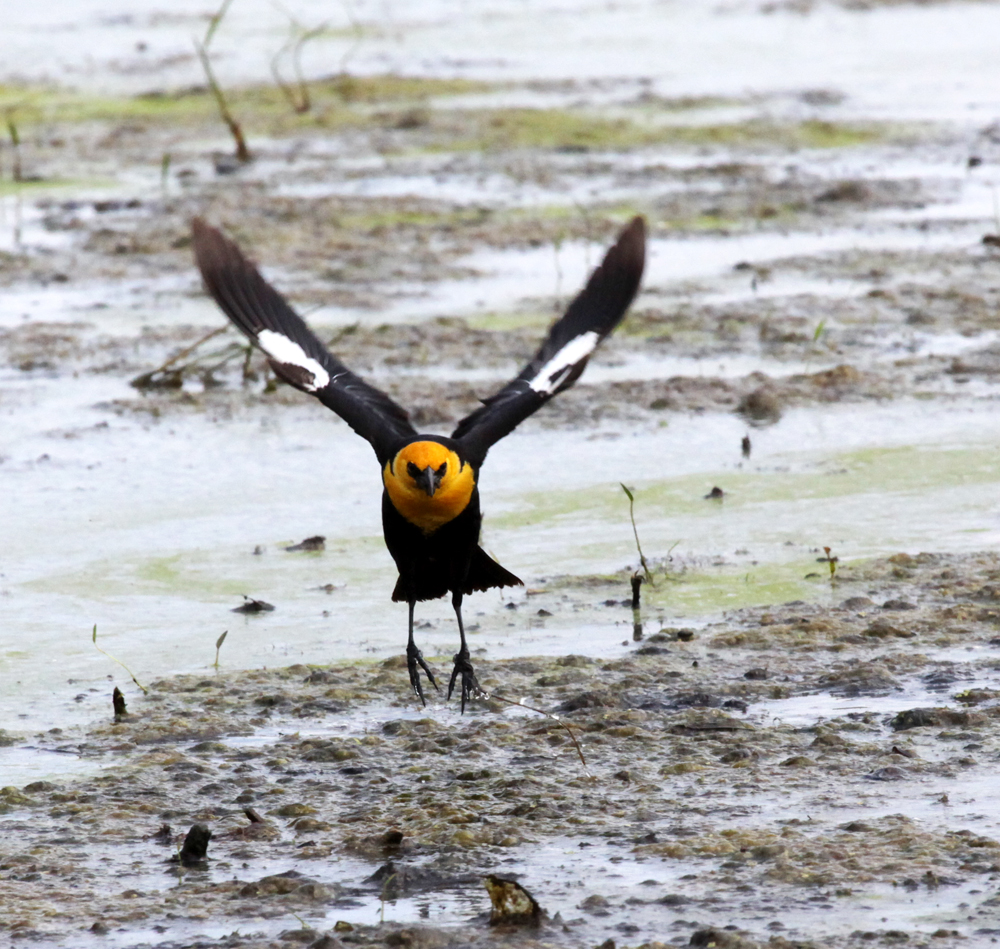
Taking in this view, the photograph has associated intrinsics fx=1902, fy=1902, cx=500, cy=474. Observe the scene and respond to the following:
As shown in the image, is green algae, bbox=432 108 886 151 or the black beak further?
green algae, bbox=432 108 886 151

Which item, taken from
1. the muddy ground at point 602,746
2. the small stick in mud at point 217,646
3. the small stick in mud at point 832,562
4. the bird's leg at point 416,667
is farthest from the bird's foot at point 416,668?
the small stick in mud at point 832,562

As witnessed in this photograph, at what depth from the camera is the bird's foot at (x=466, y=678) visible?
468cm

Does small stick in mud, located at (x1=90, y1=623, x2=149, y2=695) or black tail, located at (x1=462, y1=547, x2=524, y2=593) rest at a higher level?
black tail, located at (x1=462, y1=547, x2=524, y2=593)

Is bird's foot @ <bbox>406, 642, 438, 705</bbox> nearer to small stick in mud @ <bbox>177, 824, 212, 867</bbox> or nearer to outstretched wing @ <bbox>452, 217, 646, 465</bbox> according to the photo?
outstretched wing @ <bbox>452, 217, 646, 465</bbox>

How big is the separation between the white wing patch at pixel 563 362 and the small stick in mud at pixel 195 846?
187 centimetres

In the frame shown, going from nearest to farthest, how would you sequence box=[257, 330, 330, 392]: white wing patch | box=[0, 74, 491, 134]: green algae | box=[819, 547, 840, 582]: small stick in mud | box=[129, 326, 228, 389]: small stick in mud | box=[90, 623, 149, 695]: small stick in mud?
box=[90, 623, 149, 695]: small stick in mud
box=[257, 330, 330, 392]: white wing patch
box=[819, 547, 840, 582]: small stick in mud
box=[129, 326, 228, 389]: small stick in mud
box=[0, 74, 491, 134]: green algae

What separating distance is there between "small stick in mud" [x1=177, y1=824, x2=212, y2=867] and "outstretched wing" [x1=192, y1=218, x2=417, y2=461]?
1.49 meters

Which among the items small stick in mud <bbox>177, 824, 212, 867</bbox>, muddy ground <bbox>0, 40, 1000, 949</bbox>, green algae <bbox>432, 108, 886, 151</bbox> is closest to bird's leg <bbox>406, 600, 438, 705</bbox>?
muddy ground <bbox>0, 40, 1000, 949</bbox>

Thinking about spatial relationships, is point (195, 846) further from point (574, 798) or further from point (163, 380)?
point (163, 380)

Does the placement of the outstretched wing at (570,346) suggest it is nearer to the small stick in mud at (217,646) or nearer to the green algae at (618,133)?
the small stick in mud at (217,646)

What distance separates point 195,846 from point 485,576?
1515mm

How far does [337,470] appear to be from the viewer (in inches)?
270

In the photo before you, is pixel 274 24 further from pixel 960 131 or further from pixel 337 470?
pixel 337 470

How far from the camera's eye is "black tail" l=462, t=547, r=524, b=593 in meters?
5.07
